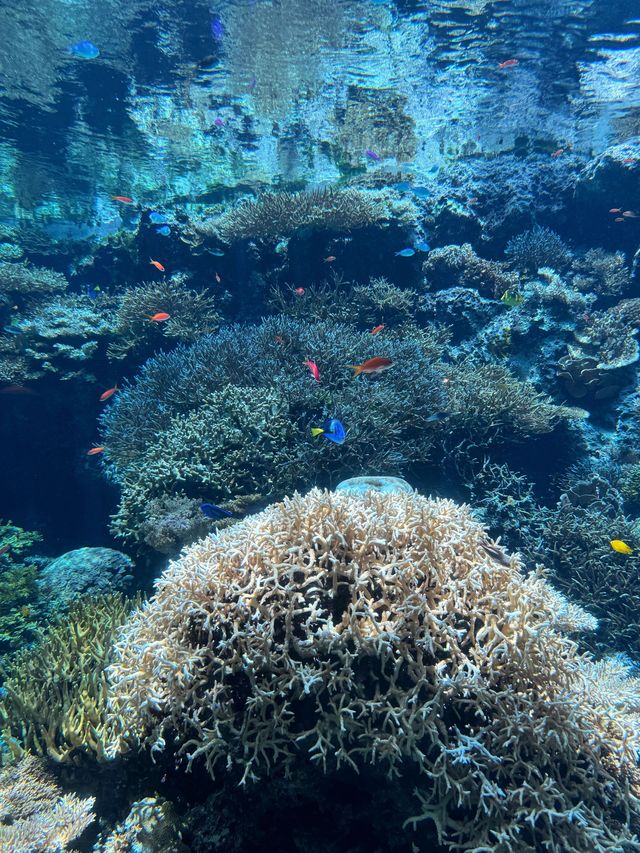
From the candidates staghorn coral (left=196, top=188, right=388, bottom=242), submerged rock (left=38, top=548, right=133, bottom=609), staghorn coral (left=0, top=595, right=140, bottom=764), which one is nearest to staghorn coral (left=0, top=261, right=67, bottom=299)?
staghorn coral (left=196, top=188, right=388, bottom=242)

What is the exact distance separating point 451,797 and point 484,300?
30.6 ft

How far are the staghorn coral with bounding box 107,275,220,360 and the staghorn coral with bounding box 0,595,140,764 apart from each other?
6449 mm

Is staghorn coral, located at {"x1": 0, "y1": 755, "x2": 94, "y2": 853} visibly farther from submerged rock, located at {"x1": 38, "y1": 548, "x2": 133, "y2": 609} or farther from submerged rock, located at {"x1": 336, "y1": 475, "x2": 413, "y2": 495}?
submerged rock, located at {"x1": 336, "y1": 475, "x2": 413, "y2": 495}

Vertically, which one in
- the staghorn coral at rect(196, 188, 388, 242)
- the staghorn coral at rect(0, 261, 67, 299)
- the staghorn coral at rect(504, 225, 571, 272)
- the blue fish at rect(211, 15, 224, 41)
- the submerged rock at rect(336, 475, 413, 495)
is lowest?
the submerged rock at rect(336, 475, 413, 495)

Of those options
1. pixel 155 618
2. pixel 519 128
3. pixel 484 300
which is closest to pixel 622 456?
pixel 484 300

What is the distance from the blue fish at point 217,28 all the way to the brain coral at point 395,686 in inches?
592

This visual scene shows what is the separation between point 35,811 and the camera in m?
2.58

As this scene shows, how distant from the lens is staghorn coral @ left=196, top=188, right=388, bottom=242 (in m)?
9.66

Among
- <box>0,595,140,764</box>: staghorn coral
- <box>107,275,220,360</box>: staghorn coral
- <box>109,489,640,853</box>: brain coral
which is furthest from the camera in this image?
<box>107,275,220,360</box>: staghorn coral

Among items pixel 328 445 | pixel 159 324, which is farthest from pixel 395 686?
pixel 159 324

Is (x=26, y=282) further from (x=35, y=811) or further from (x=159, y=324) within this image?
(x=35, y=811)

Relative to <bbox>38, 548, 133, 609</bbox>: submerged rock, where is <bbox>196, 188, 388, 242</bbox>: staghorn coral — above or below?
above

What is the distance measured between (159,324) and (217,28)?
9354 millimetres

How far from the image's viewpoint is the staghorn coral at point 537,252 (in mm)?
10984
